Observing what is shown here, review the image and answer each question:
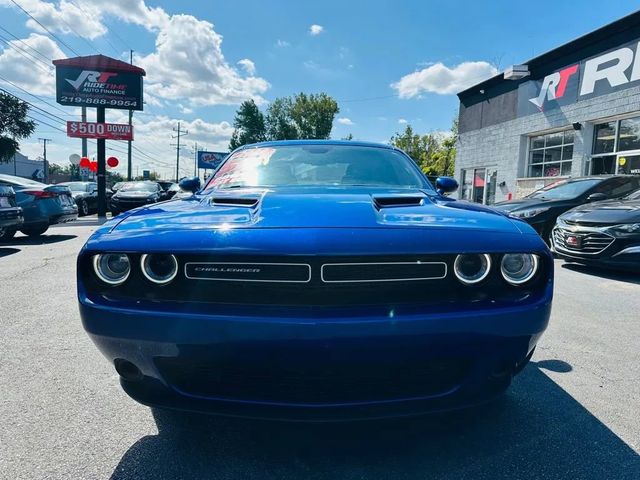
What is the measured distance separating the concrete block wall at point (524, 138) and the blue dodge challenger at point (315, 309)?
13.6 metres

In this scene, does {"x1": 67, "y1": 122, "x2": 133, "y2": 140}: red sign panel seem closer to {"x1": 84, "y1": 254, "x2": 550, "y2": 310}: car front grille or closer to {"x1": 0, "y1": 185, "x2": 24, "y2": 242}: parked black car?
{"x1": 0, "y1": 185, "x2": 24, "y2": 242}: parked black car

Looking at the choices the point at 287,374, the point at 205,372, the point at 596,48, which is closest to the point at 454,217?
the point at 287,374

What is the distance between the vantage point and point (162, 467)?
67.7 inches

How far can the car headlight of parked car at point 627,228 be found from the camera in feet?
18.4

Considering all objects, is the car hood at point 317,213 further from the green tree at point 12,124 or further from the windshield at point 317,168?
the green tree at point 12,124

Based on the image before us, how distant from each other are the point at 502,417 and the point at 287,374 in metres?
1.20

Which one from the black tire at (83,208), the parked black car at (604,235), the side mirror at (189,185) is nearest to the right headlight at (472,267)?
the side mirror at (189,185)

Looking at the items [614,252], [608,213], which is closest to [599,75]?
[608,213]

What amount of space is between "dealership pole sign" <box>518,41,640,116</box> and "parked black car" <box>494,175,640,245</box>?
6.10m

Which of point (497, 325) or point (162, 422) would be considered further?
point (162, 422)

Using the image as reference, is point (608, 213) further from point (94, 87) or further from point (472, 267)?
point (94, 87)

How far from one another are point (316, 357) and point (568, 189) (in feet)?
27.6

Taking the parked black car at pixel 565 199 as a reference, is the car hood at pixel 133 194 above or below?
below

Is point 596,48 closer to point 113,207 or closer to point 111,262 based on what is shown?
point 111,262
